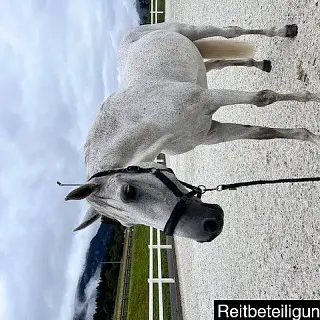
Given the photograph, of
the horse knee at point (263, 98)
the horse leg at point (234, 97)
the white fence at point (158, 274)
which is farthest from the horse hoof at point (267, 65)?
the white fence at point (158, 274)

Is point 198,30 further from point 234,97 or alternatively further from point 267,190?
point 267,190

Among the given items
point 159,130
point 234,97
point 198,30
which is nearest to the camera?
point 159,130

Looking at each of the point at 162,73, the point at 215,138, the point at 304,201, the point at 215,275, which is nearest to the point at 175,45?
the point at 162,73

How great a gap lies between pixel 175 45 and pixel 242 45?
0.83 meters

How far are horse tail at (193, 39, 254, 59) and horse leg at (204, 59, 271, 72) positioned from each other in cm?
35

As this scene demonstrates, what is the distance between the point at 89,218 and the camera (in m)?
2.53

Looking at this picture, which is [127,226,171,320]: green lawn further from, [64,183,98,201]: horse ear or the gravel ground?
[64,183,98,201]: horse ear

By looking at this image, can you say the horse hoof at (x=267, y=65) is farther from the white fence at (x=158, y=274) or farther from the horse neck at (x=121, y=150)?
the white fence at (x=158, y=274)

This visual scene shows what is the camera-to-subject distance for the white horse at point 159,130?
2029 millimetres

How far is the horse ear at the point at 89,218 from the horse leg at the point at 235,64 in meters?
2.16

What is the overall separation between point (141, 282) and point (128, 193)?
7.26 m

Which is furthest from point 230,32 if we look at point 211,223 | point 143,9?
point 143,9

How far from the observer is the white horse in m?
2.03

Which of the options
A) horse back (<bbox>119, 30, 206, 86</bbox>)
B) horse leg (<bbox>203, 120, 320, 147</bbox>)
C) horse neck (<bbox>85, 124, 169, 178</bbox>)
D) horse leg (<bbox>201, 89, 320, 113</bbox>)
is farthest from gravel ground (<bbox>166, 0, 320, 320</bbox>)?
horse neck (<bbox>85, 124, 169, 178</bbox>)
